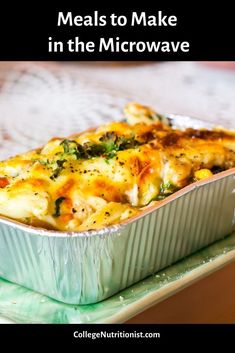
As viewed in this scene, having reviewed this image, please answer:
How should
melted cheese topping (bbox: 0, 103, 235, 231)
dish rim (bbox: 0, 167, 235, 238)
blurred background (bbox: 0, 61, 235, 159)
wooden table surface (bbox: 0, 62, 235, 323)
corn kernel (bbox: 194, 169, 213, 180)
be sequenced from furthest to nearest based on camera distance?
1. wooden table surface (bbox: 0, 62, 235, 323)
2. blurred background (bbox: 0, 61, 235, 159)
3. corn kernel (bbox: 194, 169, 213, 180)
4. melted cheese topping (bbox: 0, 103, 235, 231)
5. dish rim (bbox: 0, 167, 235, 238)

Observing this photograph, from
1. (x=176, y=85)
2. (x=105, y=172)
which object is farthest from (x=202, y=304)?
(x=176, y=85)

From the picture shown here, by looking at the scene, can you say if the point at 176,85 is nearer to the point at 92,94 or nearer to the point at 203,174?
the point at 92,94

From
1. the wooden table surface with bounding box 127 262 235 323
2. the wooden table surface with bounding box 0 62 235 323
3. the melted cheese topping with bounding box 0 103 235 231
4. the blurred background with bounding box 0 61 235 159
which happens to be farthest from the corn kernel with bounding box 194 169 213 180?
the wooden table surface with bounding box 0 62 235 323

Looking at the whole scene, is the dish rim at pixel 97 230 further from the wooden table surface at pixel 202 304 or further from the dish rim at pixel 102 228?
the wooden table surface at pixel 202 304

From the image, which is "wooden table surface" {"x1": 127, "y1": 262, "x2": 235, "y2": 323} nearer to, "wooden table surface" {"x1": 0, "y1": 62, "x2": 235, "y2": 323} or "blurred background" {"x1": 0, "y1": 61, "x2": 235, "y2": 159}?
"blurred background" {"x1": 0, "y1": 61, "x2": 235, "y2": 159}

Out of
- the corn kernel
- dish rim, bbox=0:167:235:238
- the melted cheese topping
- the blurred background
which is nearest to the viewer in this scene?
dish rim, bbox=0:167:235:238
